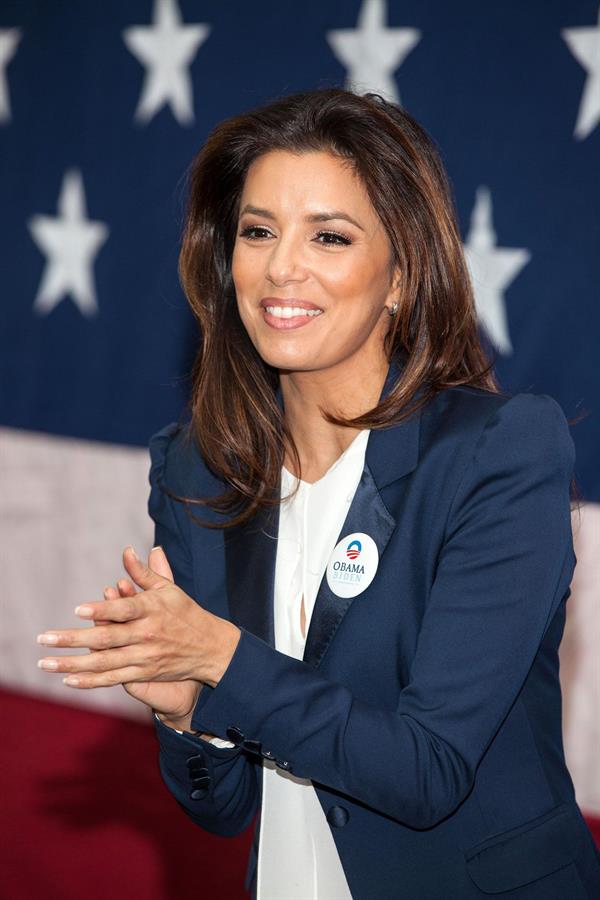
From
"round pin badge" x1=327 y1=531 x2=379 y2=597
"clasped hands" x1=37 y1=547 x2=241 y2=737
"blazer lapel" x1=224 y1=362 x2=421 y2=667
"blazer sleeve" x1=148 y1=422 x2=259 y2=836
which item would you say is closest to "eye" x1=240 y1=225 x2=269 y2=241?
"blazer lapel" x1=224 y1=362 x2=421 y2=667

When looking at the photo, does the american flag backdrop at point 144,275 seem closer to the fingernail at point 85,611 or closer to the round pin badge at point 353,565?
the round pin badge at point 353,565

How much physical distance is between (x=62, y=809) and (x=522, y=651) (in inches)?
79.5

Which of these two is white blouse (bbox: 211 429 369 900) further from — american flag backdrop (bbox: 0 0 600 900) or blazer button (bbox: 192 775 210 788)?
american flag backdrop (bbox: 0 0 600 900)

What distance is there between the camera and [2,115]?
12.2 feet

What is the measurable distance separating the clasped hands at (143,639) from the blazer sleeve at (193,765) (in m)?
0.27

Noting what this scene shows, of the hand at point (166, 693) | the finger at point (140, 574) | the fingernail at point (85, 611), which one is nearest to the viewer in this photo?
the fingernail at point (85, 611)

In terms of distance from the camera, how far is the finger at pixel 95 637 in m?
1.17

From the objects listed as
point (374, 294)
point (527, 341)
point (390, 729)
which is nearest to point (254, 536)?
point (374, 294)

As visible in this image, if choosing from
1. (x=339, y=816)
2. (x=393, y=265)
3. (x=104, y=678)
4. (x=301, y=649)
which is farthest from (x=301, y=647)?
(x=393, y=265)

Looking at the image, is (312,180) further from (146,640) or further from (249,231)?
(146,640)

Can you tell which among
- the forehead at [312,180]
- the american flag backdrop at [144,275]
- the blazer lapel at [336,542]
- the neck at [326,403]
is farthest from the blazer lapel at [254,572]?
the american flag backdrop at [144,275]

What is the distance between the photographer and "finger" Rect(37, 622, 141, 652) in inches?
46.1

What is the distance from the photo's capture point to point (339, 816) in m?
1.48

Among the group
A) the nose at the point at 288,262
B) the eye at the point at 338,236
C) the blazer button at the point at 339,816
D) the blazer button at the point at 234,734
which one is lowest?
the blazer button at the point at 339,816
